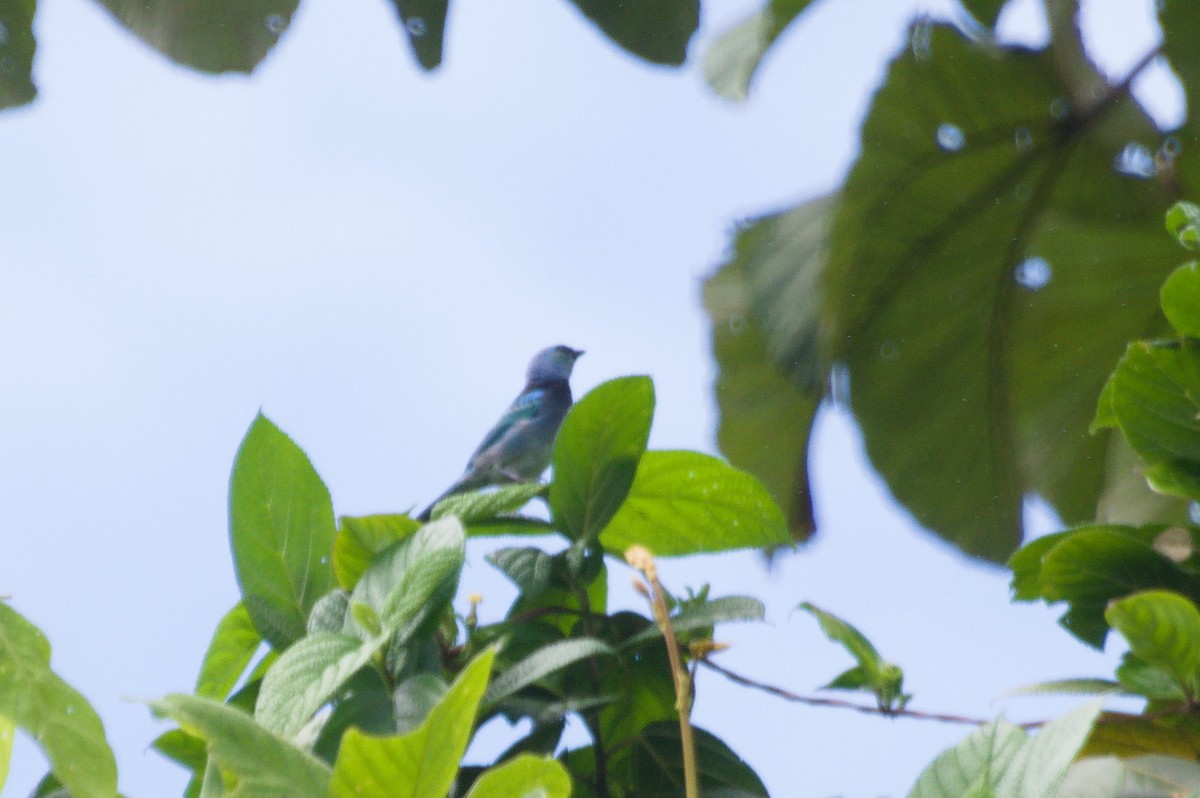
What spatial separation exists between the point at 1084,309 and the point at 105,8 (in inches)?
67.5

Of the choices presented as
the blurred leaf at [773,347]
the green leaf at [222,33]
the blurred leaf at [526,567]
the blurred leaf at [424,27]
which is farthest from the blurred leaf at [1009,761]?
the blurred leaf at [773,347]

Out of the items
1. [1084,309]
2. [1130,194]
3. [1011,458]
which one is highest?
[1130,194]

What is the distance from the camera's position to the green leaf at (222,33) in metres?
1.54

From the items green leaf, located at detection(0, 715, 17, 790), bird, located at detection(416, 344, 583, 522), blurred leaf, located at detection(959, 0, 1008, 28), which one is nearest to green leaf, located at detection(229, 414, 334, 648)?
green leaf, located at detection(0, 715, 17, 790)

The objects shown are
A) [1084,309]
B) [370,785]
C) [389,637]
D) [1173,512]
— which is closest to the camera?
[370,785]

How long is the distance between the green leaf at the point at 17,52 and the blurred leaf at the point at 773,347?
1200mm

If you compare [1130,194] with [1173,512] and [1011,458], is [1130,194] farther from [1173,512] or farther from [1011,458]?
[1173,512]

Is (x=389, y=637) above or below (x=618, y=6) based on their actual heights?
below

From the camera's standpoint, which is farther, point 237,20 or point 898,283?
point 898,283

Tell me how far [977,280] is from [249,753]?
6.69 ft

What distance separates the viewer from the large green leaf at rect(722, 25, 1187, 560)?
6.92ft

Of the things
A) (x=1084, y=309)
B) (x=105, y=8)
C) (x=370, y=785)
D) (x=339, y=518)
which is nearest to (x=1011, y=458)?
(x=1084, y=309)

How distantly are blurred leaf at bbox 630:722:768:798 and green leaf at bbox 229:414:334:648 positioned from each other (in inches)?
6.8

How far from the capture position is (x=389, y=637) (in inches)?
19.0
